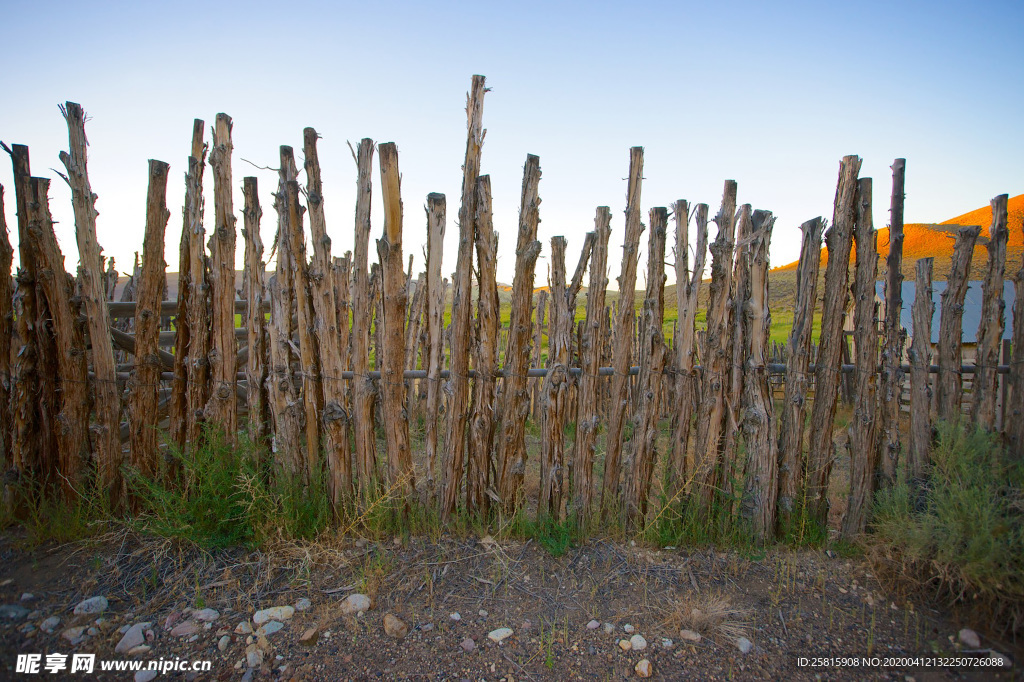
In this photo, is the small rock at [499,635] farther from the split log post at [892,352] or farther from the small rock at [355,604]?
the split log post at [892,352]

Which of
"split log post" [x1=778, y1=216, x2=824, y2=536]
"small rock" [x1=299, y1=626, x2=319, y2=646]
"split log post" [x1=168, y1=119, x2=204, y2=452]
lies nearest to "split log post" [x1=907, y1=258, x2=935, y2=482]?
"split log post" [x1=778, y1=216, x2=824, y2=536]

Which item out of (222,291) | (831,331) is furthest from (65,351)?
(831,331)

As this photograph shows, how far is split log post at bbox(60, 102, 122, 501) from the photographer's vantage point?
3.40 m

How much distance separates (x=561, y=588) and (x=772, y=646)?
3.65 ft

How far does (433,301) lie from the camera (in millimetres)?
3645

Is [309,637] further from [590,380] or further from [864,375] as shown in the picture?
[864,375]

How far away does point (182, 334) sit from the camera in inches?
145

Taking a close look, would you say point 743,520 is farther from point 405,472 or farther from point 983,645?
point 405,472

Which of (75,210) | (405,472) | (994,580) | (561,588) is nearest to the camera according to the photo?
(994,580)

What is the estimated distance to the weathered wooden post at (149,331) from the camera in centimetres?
359

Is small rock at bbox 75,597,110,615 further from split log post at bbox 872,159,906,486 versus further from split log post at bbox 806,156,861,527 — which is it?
split log post at bbox 872,159,906,486

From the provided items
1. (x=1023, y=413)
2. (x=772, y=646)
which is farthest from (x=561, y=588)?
(x=1023, y=413)

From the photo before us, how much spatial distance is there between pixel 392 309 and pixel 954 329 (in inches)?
153

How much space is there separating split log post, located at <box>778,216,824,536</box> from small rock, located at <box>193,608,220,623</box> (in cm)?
348
